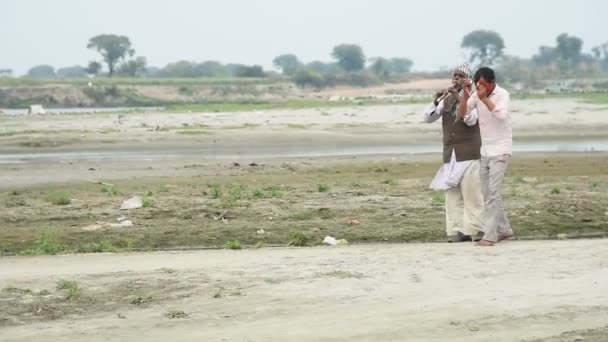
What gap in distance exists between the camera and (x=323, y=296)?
7.97 m

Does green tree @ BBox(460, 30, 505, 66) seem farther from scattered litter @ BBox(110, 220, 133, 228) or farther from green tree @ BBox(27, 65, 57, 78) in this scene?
scattered litter @ BBox(110, 220, 133, 228)

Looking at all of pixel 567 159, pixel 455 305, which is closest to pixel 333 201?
pixel 455 305

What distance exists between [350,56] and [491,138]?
116 m

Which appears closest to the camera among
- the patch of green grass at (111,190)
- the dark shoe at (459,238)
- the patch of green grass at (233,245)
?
the patch of green grass at (233,245)

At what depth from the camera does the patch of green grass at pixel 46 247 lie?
1088 centimetres

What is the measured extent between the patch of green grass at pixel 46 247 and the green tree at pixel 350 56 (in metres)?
115

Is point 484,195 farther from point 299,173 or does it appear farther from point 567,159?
point 567,159

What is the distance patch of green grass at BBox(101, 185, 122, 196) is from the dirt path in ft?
18.2

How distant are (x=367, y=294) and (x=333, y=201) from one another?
6.32 meters

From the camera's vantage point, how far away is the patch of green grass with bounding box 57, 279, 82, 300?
317 inches

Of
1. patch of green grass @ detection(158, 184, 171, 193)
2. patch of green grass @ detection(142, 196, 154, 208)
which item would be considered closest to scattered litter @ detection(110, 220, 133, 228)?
patch of green grass @ detection(142, 196, 154, 208)

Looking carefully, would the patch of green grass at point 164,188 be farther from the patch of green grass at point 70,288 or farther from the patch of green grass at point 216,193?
the patch of green grass at point 70,288

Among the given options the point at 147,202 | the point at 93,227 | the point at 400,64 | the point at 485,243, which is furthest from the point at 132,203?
the point at 400,64

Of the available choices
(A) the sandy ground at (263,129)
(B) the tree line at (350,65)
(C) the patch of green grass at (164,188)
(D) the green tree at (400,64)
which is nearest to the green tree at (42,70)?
(B) the tree line at (350,65)
